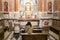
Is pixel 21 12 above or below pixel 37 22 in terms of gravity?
above

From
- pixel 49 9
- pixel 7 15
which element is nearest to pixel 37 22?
pixel 49 9

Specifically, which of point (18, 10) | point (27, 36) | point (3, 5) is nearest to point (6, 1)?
point (3, 5)

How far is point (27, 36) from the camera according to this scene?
15.0ft

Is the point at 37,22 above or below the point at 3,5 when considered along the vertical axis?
below

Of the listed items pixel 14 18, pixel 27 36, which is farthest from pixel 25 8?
pixel 27 36

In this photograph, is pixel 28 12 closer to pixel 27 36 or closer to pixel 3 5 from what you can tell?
pixel 3 5

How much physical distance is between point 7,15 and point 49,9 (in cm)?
298

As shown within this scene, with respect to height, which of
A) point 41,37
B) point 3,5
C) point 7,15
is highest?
point 3,5

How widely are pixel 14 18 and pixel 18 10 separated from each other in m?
0.64

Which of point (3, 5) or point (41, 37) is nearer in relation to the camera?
point (41, 37)

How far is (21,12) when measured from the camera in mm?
10953

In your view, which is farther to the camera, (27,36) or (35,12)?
(35,12)

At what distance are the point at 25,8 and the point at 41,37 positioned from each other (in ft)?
21.8

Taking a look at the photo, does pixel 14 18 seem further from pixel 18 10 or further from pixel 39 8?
pixel 39 8
